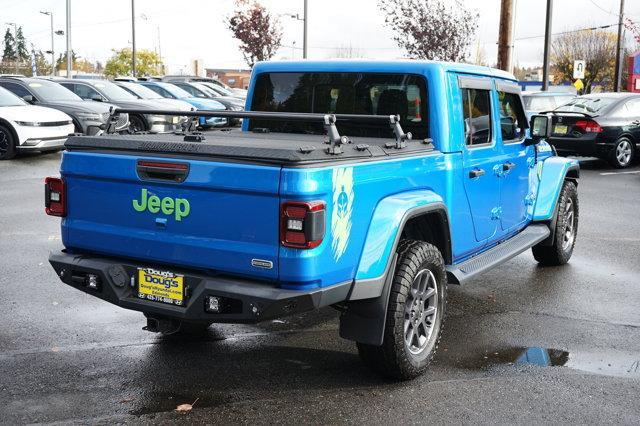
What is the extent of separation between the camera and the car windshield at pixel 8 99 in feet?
51.7

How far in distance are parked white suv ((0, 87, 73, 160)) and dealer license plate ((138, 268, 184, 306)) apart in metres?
11.8

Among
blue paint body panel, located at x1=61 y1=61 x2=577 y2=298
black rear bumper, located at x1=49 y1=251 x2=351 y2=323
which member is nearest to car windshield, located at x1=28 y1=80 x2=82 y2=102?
blue paint body panel, located at x1=61 y1=61 x2=577 y2=298

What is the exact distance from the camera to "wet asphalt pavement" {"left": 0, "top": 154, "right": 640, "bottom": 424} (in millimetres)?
4098

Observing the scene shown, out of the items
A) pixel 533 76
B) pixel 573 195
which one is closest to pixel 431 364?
pixel 573 195

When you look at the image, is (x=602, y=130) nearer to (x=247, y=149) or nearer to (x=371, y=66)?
(x=371, y=66)

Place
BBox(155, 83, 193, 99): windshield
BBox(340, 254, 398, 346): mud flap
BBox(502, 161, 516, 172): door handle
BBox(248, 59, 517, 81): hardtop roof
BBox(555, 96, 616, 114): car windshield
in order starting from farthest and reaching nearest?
BBox(155, 83, 193, 99): windshield < BBox(555, 96, 616, 114): car windshield < BBox(502, 161, 516, 172): door handle < BBox(248, 59, 517, 81): hardtop roof < BBox(340, 254, 398, 346): mud flap

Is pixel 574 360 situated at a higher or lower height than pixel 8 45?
lower

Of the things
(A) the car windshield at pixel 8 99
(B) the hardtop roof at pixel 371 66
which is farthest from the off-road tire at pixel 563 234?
(A) the car windshield at pixel 8 99

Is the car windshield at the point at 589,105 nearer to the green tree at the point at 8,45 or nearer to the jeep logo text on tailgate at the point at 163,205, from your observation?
the jeep logo text on tailgate at the point at 163,205

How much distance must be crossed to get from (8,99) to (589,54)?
59.9 meters

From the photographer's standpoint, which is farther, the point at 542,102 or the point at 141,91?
the point at 141,91

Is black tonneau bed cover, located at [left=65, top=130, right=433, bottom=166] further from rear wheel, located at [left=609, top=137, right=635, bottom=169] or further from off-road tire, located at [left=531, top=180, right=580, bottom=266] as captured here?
rear wheel, located at [left=609, top=137, right=635, bottom=169]

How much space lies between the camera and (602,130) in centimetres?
1606

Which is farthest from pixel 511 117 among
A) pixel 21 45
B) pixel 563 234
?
pixel 21 45
